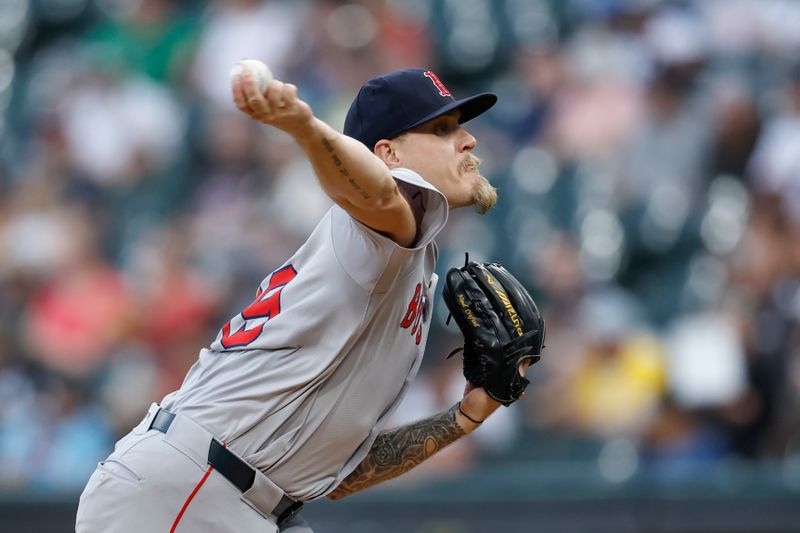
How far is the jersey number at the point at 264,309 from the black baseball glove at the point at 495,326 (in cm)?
50

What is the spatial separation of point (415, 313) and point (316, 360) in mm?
325

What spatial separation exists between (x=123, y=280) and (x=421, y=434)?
4.74m

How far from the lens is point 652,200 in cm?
746

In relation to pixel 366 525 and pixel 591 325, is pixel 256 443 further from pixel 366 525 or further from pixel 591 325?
pixel 591 325

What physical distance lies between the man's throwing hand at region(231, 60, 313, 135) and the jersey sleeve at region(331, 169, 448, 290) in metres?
0.42

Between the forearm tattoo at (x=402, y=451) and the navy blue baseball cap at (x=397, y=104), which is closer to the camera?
the navy blue baseball cap at (x=397, y=104)

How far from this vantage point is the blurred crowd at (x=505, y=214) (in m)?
6.56

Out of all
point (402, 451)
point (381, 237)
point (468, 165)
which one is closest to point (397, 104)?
point (468, 165)

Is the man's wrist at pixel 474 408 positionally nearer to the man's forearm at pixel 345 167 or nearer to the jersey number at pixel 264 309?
the jersey number at pixel 264 309

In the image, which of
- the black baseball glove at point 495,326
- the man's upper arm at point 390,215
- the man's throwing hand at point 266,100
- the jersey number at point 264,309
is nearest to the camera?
the man's throwing hand at point 266,100

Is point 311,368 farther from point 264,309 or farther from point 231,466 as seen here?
point 231,466

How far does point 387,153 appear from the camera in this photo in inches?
135

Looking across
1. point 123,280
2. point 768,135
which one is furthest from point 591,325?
point 123,280

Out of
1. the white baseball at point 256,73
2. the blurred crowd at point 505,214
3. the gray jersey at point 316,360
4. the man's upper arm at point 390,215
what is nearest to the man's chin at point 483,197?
the gray jersey at point 316,360
